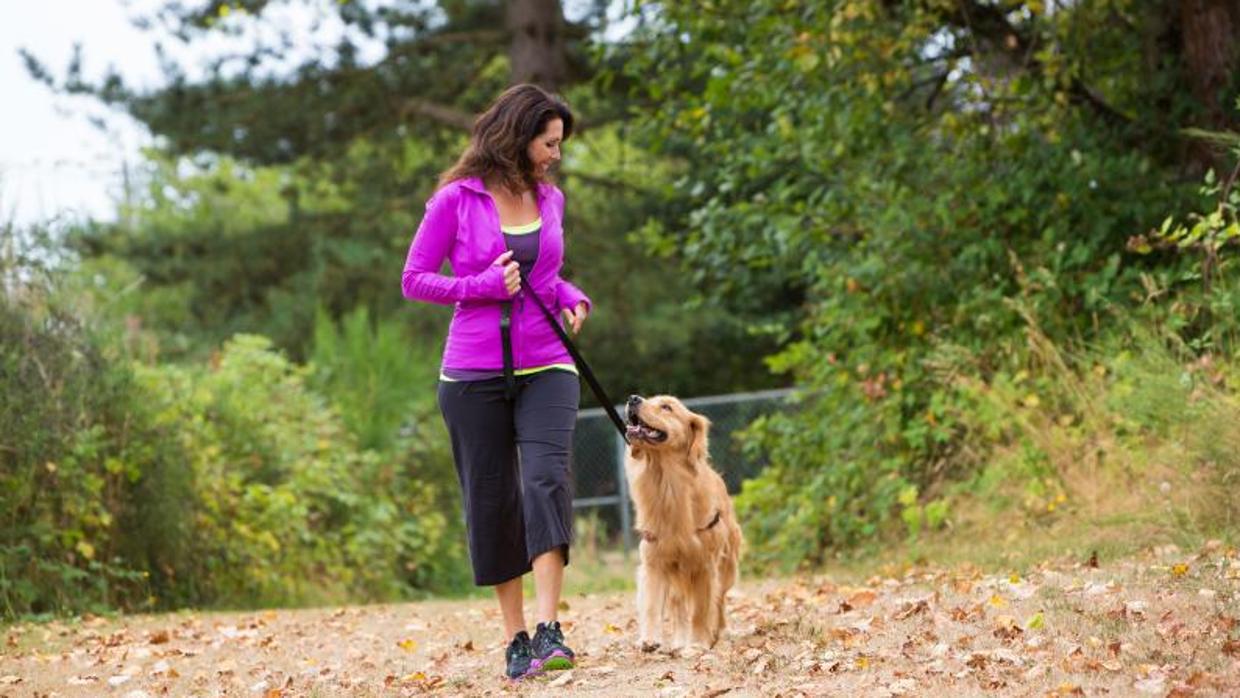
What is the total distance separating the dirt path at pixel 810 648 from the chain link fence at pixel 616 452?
35.6 ft

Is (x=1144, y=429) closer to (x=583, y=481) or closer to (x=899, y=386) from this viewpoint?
(x=899, y=386)

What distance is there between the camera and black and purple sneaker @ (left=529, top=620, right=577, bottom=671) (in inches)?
241

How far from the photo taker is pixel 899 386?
11352 mm

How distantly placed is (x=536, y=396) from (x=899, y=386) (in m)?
5.62

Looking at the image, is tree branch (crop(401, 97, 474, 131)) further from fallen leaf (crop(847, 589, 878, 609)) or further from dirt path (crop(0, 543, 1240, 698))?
fallen leaf (crop(847, 589, 878, 609))

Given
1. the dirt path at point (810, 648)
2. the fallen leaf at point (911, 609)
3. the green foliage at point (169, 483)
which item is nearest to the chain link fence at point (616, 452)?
the green foliage at point (169, 483)

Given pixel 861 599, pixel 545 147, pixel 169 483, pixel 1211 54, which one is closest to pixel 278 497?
pixel 169 483

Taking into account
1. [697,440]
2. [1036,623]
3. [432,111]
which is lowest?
[1036,623]

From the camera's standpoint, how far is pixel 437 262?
20.4ft

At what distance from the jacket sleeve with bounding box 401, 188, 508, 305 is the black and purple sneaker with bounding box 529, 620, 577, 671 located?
49.5 inches

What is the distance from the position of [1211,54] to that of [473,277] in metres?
6.70

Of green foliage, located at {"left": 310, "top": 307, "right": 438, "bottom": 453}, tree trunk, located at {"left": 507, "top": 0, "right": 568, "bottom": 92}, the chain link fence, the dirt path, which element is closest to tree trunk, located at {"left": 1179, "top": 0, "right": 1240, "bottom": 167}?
the dirt path

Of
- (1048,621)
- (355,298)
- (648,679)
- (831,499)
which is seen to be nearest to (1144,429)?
(831,499)

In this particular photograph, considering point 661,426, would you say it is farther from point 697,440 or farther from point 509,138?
point 509,138
